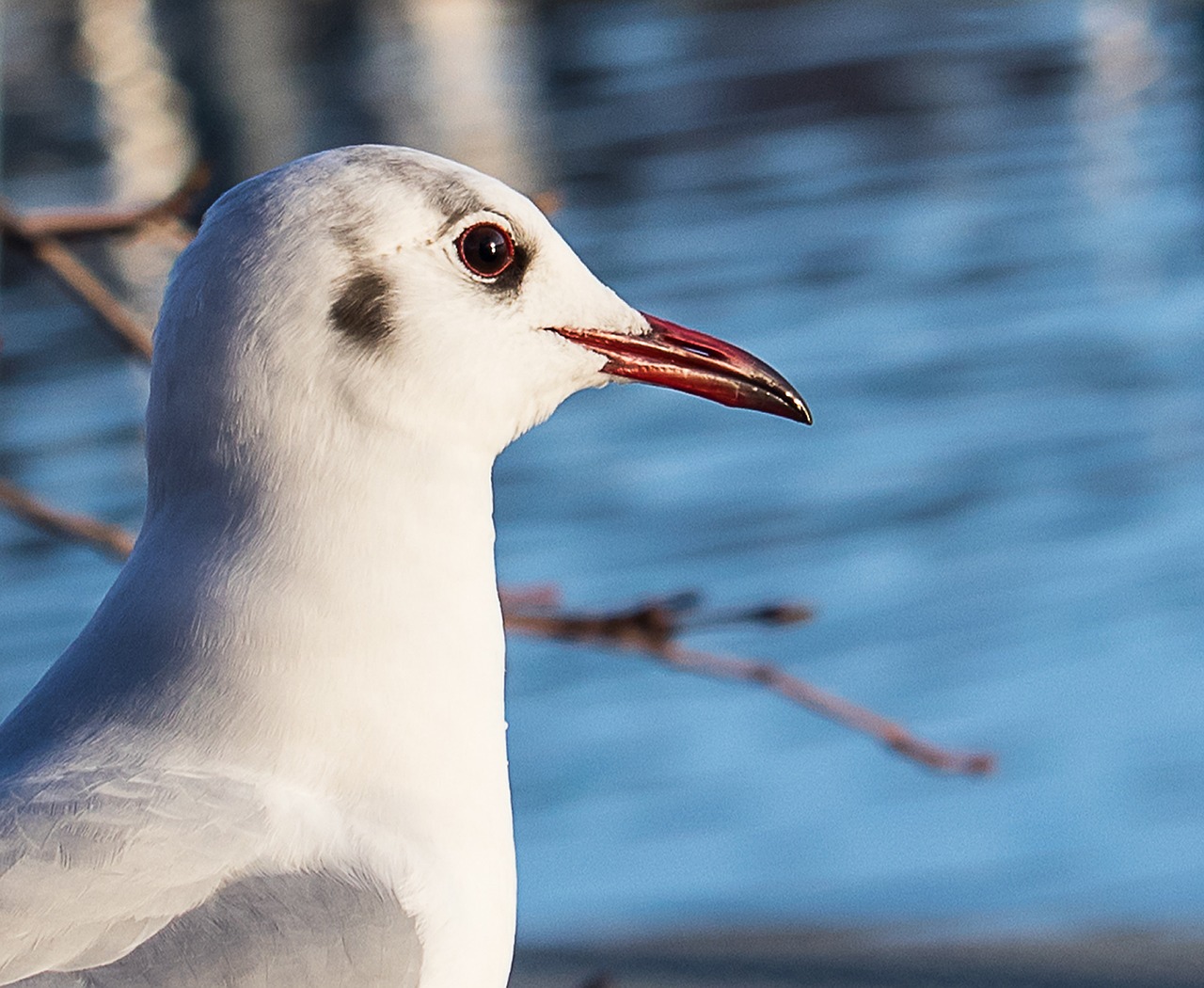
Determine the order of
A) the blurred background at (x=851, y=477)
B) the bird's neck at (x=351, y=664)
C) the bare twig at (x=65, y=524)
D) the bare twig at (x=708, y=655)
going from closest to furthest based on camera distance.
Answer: the bird's neck at (x=351, y=664) → the bare twig at (x=708, y=655) → the bare twig at (x=65, y=524) → the blurred background at (x=851, y=477)

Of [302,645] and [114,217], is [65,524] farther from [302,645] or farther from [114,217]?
[302,645]

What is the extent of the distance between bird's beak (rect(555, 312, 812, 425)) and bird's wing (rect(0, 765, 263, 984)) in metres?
0.62

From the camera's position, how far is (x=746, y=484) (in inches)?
349

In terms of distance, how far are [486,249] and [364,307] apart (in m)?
0.17

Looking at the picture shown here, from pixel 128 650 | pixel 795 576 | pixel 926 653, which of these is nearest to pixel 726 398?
pixel 128 650

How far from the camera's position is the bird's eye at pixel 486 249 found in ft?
6.73

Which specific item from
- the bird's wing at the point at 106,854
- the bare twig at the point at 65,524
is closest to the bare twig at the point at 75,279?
the bare twig at the point at 65,524

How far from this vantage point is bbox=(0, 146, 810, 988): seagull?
1.79 metres

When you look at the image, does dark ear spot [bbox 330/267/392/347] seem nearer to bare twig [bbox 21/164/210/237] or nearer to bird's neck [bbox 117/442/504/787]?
bird's neck [bbox 117/442/504/787]

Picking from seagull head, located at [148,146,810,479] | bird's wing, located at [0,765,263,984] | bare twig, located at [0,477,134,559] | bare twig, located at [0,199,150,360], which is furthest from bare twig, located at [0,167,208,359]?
bird's wing, located at [0,765,263,984]

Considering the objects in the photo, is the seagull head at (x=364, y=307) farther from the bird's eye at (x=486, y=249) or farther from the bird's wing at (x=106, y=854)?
the bird's wing at (x=106, y=854)

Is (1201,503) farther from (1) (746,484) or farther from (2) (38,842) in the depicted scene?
(2) (38,842)

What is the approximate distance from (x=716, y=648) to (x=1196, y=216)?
5.74 meters

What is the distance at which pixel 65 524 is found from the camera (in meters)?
2.53
